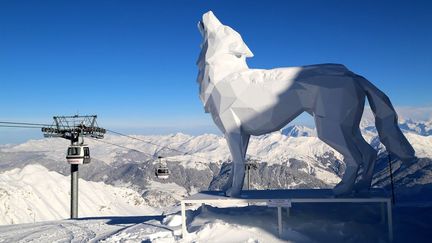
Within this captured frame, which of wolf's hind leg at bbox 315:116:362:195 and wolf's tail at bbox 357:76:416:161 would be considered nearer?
wolf's hind leg at bbox 315:116:362:195

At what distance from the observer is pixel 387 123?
8922mm

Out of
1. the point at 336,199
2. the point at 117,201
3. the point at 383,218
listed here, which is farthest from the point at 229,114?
the point at 117,201

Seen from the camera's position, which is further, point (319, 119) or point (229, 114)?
point (229, 114)

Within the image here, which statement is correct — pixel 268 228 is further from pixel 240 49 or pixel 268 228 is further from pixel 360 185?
pixel 240 49

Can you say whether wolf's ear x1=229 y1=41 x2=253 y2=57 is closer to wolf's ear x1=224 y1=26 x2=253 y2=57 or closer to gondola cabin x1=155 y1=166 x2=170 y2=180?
wolf's ear x1=224 y1=26 x2=253 y2=57

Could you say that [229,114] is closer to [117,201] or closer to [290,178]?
[117,201]

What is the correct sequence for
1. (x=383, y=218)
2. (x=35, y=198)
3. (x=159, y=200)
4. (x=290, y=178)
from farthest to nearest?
(x=290, y=178) < (x=159, y=200) < (x=35, y=198) < (x=383, y=218)

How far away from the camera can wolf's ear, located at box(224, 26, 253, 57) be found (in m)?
10.3

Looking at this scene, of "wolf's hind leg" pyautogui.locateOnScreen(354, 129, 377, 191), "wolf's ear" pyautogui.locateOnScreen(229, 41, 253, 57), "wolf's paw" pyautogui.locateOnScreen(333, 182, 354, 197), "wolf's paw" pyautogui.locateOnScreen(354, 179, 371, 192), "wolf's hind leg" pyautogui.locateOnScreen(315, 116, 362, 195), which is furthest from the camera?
"wolf's ear" pyautogui.locateOnScreen(229, 41, 253, 57)

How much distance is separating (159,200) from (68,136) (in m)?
109

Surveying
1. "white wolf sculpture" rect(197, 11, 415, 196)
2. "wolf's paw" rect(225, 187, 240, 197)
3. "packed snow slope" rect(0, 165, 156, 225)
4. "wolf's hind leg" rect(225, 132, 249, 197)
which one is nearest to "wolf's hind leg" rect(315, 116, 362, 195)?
"white wolf sculpture" rect(197, 11, 415, 196)

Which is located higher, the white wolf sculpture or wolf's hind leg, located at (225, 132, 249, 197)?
the white wolf sculpture

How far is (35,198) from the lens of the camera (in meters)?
39.9

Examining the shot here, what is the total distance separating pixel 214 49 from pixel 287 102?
269 centimetres
